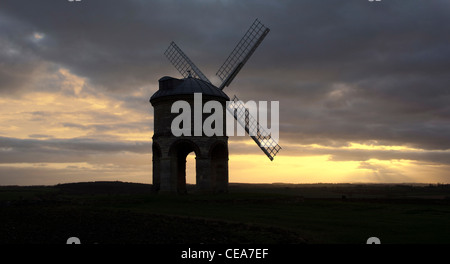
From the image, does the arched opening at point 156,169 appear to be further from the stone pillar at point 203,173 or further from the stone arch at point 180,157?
the stone pillar at point 203,173

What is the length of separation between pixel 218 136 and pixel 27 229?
21.5 metres

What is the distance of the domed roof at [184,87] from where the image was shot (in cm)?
3500

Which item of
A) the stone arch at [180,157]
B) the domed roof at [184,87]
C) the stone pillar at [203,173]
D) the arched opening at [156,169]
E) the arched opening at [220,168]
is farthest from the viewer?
the arched opening at [156,169]

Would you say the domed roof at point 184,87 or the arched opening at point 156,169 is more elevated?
the domed roof at point 184,87

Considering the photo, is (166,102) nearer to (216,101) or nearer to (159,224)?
(216,101)

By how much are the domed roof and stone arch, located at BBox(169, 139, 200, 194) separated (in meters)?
4.26

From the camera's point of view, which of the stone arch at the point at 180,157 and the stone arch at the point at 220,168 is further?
the stone arch at the point at 220,168

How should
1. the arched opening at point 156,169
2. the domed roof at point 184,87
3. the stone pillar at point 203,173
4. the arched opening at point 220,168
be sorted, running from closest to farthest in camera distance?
the stone pillar at point 203,173 < the domed roof at point 184,87 < the arched opening at point 220,168 < the arched opening at point 156,169

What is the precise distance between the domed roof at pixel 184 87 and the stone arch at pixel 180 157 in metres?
4.26

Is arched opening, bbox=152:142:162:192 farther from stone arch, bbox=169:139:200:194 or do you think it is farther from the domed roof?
the domed roof

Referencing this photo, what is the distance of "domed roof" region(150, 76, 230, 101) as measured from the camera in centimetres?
3500

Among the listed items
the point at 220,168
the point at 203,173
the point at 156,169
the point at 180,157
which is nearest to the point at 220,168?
the point at 220,168
